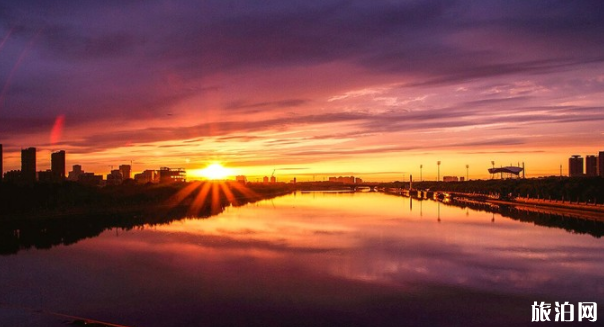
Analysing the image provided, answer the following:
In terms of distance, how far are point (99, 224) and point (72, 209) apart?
10265mm

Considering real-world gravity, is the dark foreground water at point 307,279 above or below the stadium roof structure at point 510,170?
below

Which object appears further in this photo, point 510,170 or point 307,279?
point 510,170

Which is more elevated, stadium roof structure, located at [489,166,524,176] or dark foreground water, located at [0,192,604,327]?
stadium roof structure, located at [489,166,524,176]

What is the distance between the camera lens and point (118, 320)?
1291 centimetres

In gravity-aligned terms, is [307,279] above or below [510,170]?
below

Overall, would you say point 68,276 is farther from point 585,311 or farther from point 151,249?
point 585,311

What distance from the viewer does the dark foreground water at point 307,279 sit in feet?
43.3

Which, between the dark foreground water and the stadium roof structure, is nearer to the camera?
the dark foreground water

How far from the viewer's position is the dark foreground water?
13195 millimetres

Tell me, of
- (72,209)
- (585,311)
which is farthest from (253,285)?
(72,209)

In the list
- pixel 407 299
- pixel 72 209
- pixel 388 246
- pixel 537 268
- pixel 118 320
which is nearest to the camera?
pixel 118 320

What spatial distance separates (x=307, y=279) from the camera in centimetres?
1730

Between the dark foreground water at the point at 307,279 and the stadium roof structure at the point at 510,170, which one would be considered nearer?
the dark foreground water at the point at 307,279

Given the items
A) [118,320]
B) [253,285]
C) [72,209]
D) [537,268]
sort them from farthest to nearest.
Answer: [72,209]
[537,268]
[253,285]
[118,320]
